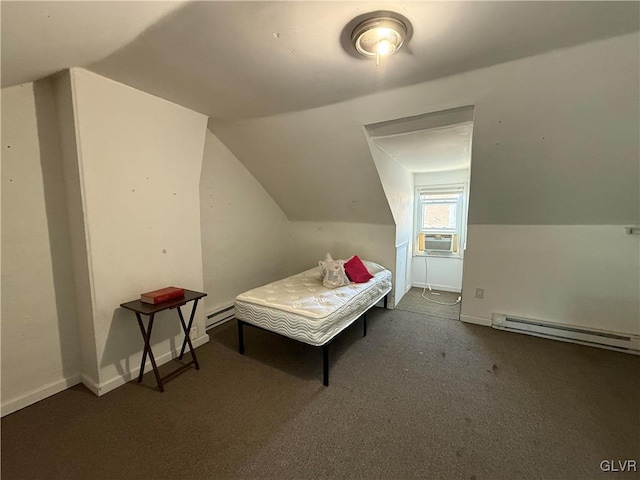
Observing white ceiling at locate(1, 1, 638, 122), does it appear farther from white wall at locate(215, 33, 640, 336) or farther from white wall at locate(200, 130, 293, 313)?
white wall at locate(200, 130, 293, 313)

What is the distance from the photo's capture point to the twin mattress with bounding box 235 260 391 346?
2.10 metres

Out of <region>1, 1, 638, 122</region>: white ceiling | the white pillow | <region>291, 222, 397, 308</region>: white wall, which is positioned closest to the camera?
<region>1, 1, 638, 122</region>: white ceiling

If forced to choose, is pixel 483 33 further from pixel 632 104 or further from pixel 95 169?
pixel 95 169

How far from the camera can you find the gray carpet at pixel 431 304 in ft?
11.7

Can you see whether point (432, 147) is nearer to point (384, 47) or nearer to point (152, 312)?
point (384, 47)

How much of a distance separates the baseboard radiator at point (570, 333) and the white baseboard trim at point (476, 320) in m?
0.05

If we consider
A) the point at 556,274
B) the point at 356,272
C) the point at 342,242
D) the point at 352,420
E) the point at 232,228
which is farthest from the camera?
the point at 342,242

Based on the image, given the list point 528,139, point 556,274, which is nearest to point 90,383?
point 528,139

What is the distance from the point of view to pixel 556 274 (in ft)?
9.37

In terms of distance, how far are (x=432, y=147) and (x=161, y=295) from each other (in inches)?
124

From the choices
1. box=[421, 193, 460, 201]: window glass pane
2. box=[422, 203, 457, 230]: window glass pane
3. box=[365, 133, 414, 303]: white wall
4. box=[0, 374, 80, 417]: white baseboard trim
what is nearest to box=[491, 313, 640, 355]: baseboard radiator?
box=[365, 133, 414, 303]: white wall

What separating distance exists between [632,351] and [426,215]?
2.87 m

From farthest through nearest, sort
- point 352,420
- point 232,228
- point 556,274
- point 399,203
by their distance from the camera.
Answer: point 399,203, point 232,228, point 556,274, point 352,420

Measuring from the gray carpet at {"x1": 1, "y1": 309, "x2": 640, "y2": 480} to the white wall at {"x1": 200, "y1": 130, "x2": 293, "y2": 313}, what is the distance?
3.34 ft
